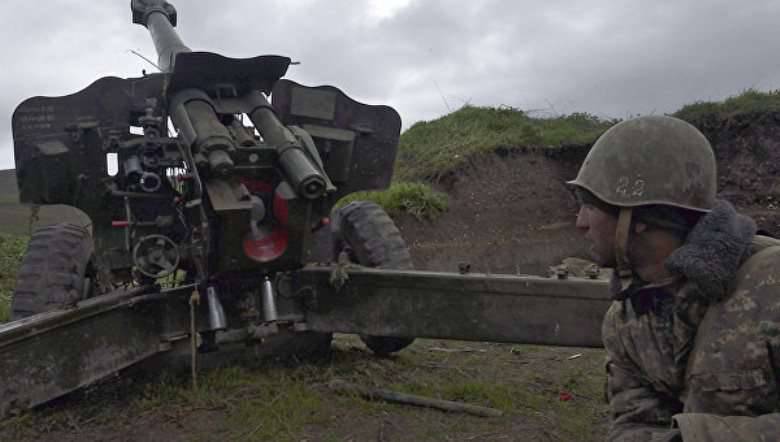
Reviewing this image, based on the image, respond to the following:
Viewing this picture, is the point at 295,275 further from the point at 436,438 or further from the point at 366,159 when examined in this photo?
the point at 436,438

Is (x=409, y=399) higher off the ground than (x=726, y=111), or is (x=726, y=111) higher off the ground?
A: (x=726, y=111)

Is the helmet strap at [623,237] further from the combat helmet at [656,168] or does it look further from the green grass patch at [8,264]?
the green grass patch at [8,264]

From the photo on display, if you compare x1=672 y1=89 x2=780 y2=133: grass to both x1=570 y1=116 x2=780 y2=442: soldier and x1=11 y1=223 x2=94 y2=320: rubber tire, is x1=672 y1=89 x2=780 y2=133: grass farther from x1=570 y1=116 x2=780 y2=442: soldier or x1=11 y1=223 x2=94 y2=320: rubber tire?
x1=570 y1=116 x2=780 y2=442: soldier

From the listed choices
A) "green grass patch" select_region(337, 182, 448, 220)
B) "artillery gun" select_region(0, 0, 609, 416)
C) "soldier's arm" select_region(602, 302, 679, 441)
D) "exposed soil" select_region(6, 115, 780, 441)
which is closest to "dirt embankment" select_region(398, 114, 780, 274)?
"green grass patch" select_region(337, 182, 448, 220)

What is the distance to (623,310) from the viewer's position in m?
2.55

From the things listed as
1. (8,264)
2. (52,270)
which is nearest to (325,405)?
(52,270)

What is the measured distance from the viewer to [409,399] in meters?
4.57

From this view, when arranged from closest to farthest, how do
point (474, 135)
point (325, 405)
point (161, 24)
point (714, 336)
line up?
point (714, 336) → point (325, 405) → point (161, 24) → point (474, 135)

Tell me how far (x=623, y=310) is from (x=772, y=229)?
7.99m

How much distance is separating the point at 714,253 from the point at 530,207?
31.0 feet

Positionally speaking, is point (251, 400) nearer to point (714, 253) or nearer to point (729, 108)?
point (714, 253)

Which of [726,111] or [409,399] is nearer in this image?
[409,399]

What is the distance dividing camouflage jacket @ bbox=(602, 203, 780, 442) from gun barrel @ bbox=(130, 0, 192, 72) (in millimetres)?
4015

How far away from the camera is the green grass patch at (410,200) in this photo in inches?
418
